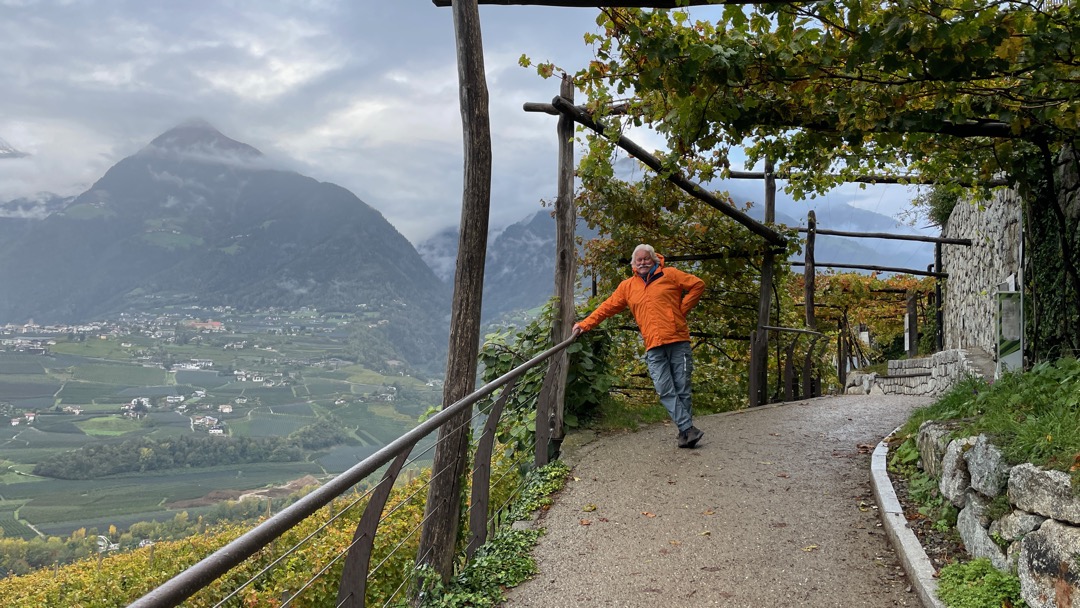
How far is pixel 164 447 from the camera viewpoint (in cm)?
9069

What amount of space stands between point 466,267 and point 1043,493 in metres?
3.40

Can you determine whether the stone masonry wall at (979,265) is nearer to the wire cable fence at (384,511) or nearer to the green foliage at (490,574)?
the wire cable fence at (384,511)

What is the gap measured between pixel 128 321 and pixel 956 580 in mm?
214452

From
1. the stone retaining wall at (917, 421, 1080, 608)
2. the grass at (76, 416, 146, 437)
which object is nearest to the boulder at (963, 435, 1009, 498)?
the stone retaining wall at (917, 421, 1080, 608)

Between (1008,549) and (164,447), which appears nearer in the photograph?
(1008,549)

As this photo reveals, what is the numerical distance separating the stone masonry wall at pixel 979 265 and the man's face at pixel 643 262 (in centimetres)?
746

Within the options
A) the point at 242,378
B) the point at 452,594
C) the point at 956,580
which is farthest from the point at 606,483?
the point at 242,378

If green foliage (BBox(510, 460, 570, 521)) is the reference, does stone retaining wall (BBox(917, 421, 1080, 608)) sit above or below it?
above

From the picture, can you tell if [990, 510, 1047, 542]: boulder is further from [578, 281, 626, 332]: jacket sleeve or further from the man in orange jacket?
[578, 281, 626, 332]: jacket sleeve

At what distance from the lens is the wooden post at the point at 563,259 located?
700cm

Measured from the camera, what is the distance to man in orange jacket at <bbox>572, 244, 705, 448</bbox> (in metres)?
6.57

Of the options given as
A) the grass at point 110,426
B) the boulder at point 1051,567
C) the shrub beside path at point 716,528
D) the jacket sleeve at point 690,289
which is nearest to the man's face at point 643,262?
the jacket sleeve at point 690,289

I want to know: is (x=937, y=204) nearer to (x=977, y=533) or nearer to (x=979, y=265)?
(x=979, y=265)

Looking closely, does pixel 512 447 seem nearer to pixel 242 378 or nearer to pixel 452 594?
pixel 452 594
